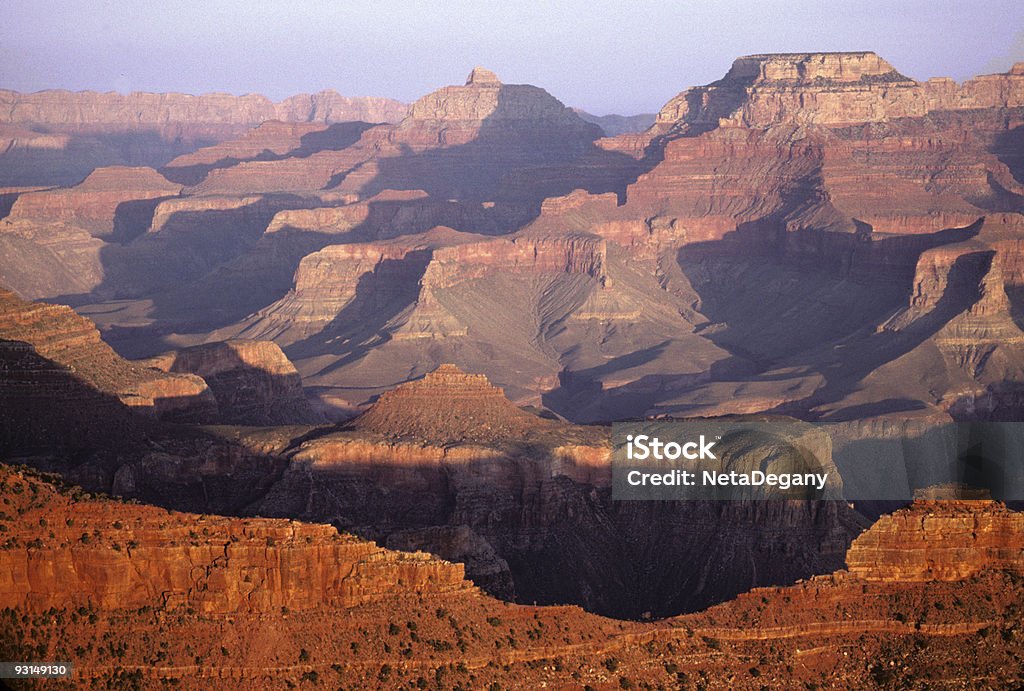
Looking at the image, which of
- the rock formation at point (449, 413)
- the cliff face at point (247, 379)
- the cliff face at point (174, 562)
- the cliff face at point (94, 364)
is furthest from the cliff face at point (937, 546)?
the cliff face at point (247, 379)

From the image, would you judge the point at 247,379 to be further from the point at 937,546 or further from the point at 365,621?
the point at 365,621

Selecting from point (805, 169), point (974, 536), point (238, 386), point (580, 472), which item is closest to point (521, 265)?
point (805, 169)

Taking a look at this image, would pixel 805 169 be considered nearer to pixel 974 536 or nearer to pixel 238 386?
pixel 238 386

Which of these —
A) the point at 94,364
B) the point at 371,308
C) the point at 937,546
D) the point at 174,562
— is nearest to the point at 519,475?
the point at 94,364

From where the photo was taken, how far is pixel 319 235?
19962cm

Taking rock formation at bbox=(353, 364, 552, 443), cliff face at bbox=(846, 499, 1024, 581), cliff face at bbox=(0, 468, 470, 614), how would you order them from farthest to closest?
1. rock formation at bbox=(353, 364, 552, 443)
2. cliff face at bbox=(846, 499, 1024, 581)
3. cliff face at bbox=(0, 468, 470, 614)

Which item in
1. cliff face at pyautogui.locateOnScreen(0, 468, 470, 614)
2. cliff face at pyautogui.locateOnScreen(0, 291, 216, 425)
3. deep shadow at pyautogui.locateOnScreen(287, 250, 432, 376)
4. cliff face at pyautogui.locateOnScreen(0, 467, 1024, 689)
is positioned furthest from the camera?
deep shadow at pyautogui.locateOnScreen(287, 250, 432, 376)

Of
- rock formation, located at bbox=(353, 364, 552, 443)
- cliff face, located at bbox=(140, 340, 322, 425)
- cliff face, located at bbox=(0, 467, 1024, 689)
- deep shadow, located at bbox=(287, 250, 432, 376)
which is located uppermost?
cliff face, located at bbox=(0, 467, 1024, 689)

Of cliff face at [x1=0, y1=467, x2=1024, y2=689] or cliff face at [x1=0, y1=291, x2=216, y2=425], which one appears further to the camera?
cliff face at [x1=0, y1=291, x2=216, y2=425]

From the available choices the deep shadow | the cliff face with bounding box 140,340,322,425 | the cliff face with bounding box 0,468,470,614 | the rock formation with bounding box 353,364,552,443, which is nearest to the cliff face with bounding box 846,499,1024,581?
the cliff face with bounding box 0,468,470,614

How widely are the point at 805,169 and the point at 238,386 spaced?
325 feet
